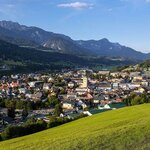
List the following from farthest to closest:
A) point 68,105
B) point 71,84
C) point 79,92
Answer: point 71,84 → point 79,92 → point 68,105

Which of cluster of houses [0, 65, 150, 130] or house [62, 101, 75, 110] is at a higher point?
cluster of houses [0, 65, 150, 130]

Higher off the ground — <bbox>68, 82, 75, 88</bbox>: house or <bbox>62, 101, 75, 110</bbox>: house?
<bbox>68, 82, 75, 88</bbox>: house

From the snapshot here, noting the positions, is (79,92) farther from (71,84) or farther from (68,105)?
(68,105)

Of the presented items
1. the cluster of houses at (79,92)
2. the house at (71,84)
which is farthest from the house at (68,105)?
the house at (71,84)

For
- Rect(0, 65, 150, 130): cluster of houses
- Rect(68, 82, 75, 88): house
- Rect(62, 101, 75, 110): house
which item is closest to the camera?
Rect(0, 65, 150, 130): cluster of houses

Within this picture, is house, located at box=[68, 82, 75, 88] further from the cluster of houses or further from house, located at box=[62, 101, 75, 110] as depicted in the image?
house, located at box=[62, 101, 75, 110]

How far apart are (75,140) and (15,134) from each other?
21.3 meters

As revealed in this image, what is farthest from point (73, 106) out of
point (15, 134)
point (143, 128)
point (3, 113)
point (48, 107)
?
point (143, 128)

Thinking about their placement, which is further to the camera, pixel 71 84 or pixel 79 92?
pixel 71 84

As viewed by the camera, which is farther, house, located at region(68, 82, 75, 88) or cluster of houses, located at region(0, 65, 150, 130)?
house, located at region(68, 82, 75, 88)

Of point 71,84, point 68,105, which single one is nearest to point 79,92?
point 71,84

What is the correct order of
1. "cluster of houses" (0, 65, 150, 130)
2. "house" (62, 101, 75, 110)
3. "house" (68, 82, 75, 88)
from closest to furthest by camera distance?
"cluster of houses" (0, 65, 150, 130)
"house" (62, 101, 75, 110)
"house" (68, 82, 75, 88)

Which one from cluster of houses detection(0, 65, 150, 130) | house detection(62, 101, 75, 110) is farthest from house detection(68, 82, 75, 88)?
house detection(62, 101, 75, 110)

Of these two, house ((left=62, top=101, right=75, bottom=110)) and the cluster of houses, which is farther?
house ((left=62, top=101, right=75, bottom=110))
